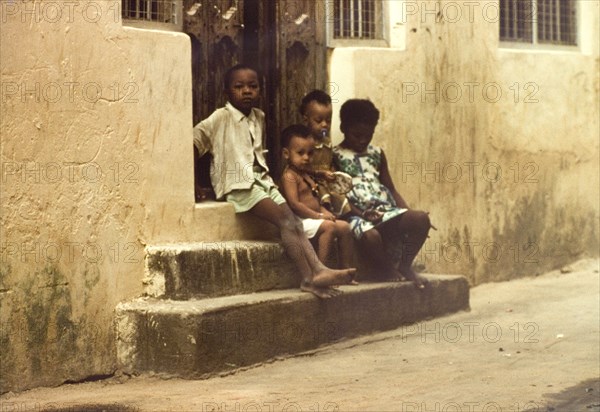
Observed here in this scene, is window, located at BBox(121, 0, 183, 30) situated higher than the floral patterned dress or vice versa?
window, located at BBox(121, 0, 183, 30)

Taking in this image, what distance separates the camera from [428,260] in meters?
9.36

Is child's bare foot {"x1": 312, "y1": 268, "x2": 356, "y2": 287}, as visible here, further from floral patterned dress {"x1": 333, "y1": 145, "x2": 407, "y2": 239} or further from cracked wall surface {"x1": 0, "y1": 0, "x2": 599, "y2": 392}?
floral patterned dress {"x1": 333, "y1": 145, "x2": 407, "y2": 239}

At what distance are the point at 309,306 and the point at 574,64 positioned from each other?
14.2ft

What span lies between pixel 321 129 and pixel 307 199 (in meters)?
0.57

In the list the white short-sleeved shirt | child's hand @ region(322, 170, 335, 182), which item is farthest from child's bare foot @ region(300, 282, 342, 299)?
child's hand @ region(322, 170, 335, 182)

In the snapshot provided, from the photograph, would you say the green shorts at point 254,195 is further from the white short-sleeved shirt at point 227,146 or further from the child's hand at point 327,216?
the child's hand at point 327,216

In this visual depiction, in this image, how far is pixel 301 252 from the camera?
7445mm

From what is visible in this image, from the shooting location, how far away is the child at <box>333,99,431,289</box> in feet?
26.9

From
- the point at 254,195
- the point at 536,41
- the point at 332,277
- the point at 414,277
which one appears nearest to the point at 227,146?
the point at 254,195

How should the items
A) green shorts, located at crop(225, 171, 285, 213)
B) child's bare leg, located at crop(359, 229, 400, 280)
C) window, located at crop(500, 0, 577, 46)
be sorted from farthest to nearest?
window, located at crop(500, 0, 577, 46) < child's bare leg, located at crop(359, 229, 400, 280) < green shorts, located at crop(225, 171, 285, 213)

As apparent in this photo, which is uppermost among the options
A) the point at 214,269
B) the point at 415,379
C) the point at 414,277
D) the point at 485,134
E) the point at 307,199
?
the point at 485,134

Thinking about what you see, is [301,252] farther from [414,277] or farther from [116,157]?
[116,157]

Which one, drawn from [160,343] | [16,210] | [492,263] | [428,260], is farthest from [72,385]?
[492,263]

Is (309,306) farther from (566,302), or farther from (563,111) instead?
(563,111)
